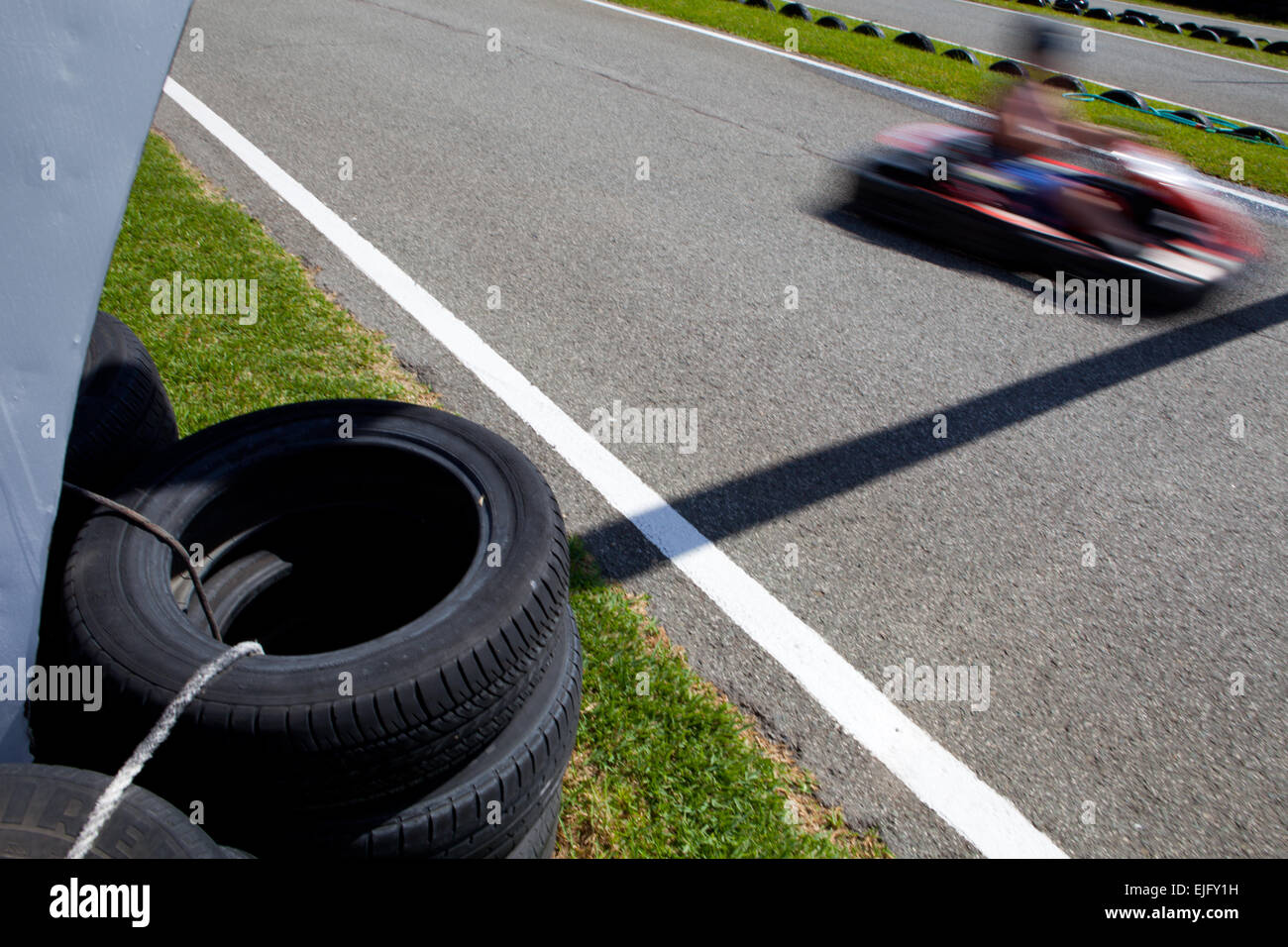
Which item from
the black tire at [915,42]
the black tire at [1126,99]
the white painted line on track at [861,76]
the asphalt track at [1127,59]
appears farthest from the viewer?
the black tire at [915,42]

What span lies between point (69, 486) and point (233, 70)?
331 inches

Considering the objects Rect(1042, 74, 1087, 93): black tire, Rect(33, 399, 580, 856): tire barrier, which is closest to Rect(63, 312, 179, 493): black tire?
Rect(33, 399, 580, 856): tire barrier

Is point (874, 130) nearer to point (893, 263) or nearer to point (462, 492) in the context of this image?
point (893, 263)

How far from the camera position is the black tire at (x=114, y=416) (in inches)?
95.0

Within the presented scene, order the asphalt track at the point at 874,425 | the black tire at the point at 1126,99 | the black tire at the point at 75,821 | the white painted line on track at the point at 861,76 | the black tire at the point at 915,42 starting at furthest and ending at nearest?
1. the black tire at the point at 915,42
2. the black tire at the point at 1126,99
3. the white painted line on track at the point at 861,76
4. the asphalt track at the point at 874,425
5. the black tire at the point at 75,821

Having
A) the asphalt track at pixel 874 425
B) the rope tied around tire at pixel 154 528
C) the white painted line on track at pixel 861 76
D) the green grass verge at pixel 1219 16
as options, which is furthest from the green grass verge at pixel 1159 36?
the rope tied around tire at pixel 154 528

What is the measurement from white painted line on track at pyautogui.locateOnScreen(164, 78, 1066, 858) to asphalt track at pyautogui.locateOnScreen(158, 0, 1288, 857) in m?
0.05

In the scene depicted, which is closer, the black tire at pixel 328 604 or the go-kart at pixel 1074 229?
the black tire at pixel 328 604

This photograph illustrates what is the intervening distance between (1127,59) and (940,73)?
4.97 metres

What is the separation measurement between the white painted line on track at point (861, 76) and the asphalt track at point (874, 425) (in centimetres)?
84

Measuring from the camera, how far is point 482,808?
197 centimetres

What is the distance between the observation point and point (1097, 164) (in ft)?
18.6

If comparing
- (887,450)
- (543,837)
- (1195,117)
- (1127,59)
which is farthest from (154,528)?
(1127,59)

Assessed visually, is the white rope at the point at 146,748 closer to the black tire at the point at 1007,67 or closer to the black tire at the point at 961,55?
the black tire at the point at 1007,67
